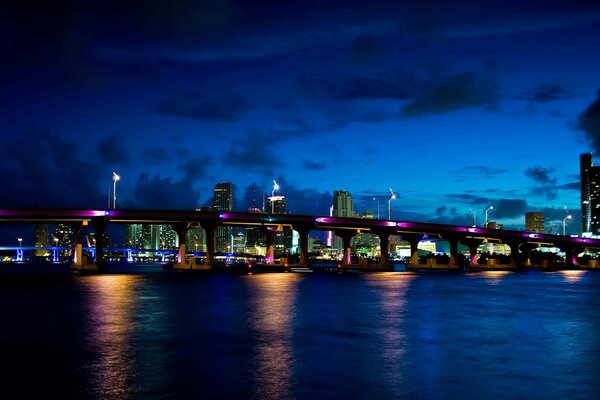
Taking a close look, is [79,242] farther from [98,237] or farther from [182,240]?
[182,240]

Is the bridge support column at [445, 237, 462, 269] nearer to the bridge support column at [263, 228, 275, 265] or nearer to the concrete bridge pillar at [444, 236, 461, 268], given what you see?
the concrete bridge pillar at [444, 236, 461, 268]

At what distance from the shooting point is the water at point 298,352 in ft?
64.8

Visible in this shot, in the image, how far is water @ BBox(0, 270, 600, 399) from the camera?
64.8 ft

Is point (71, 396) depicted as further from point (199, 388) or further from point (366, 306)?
point (366, 306)

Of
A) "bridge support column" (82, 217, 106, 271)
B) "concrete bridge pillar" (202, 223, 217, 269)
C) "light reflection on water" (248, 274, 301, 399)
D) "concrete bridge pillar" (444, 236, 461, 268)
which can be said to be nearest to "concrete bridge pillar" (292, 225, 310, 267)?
"concrete bridge pillar" (202, 223, 217, 269)

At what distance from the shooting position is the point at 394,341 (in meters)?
30.4

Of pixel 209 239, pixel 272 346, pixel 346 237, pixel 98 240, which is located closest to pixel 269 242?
pixel 209 239

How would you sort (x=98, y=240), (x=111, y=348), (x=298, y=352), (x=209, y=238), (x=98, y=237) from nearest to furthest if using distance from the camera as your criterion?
(x=298, y=352) → (x=111, y=348) → (x=98, y=237) → (x=98, y=240) → (x=209, y=238)

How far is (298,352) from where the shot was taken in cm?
2697

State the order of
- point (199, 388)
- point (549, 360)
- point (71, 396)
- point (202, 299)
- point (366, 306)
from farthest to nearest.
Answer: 1. point (202, 299)
2. point (366, 306)
3. point (549, 360)
4. point (199, 388)
5. point (71, 396)

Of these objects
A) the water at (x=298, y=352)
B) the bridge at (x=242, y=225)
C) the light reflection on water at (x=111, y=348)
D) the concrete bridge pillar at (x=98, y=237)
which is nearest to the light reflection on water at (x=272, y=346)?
the water at (x=298, y=352)

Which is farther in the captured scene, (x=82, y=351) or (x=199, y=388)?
(x=82, y=351)

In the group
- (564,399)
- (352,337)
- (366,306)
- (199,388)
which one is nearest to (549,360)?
(564,399)

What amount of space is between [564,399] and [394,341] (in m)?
12.1
